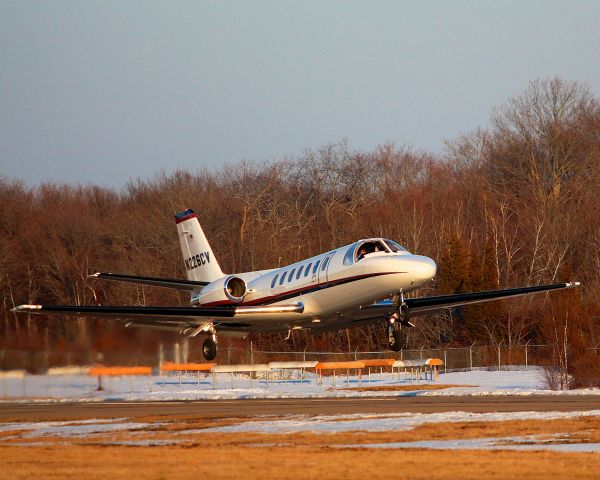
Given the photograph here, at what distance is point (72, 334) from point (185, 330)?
4.34 m

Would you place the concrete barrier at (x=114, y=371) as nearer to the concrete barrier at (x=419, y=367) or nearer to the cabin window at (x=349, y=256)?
the cabin window at (x=349, y=256)

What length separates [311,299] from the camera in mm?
32500

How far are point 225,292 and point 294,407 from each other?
8.67 meters

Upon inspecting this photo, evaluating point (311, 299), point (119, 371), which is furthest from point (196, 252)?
point (119, 371)

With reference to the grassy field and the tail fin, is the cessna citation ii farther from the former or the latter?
the grassy field

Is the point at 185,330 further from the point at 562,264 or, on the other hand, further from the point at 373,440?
the point at 562,264

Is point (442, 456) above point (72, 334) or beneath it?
beneath

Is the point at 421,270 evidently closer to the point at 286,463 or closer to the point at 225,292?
the point at 225,292

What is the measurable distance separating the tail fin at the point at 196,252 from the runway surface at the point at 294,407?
9.75 meters

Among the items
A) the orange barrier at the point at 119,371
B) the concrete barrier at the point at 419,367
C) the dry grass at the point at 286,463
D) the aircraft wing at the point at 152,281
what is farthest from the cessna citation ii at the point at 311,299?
the dry grass at the point at 286,463

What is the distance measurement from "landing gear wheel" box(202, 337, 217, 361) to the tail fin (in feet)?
20.8

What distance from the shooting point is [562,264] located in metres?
69.9

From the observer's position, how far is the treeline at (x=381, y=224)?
6544 centimetres

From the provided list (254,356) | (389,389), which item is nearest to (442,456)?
(389,389)
